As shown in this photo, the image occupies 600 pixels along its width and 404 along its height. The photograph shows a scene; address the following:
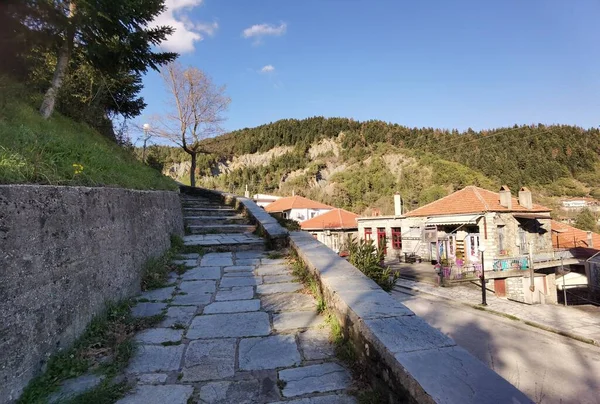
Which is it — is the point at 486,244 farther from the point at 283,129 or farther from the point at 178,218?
the point at 283,129

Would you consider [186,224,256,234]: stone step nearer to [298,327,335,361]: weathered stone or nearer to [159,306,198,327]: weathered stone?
[159,306,198,327]: weathered stone

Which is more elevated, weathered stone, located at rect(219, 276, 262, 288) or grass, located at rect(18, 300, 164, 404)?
weathered stone, located at rect(219, 276, 262, 288)

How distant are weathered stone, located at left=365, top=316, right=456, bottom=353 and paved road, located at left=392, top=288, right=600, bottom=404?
4.89 metres

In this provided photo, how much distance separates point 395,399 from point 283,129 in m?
75.5

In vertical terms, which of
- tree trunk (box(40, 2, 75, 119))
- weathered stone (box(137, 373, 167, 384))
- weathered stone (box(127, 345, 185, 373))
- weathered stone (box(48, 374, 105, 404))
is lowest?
weathered stone (box(137, 373, 167, 384))

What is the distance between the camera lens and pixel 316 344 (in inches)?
92.5

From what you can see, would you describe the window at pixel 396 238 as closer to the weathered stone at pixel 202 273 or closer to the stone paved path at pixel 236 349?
the weathered stone at pixel 202 273

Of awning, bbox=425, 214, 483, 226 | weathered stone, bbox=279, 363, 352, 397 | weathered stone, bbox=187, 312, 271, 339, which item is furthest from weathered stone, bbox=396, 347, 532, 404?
awning, bbox=425, 214, 483, 226

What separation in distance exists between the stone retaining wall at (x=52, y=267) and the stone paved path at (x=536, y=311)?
13.7 metres

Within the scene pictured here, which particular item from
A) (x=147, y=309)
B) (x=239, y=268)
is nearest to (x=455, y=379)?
(x=147, y=309)

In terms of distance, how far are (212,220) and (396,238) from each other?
19.9 meters

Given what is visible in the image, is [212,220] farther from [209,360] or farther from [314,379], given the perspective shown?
[314,379]

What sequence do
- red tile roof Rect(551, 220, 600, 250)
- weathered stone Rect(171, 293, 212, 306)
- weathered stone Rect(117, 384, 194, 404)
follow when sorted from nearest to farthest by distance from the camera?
weathered stone Rect(117, 384, 194, 404) → weathered stone Rect(171, 293, 212, 306) → red tile roof Rect(551, 220, 600, 250)

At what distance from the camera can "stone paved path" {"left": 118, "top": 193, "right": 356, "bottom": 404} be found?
1810mm
